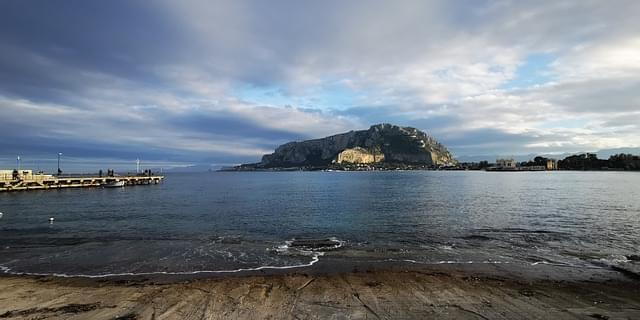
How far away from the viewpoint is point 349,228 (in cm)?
3575

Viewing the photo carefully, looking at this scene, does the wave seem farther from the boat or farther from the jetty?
the boat

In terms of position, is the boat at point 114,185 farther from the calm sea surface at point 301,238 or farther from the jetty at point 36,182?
Answer: the calm sea surface at point 301,238

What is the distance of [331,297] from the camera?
48.4ft

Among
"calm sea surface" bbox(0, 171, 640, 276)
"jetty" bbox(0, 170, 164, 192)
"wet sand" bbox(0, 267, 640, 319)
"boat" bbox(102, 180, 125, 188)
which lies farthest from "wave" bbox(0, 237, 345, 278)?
"boat" bbox(102, 180, 125, 188)

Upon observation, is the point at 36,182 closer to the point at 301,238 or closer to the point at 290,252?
the point at 301,238

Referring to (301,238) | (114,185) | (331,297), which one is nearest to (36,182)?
(114,185)

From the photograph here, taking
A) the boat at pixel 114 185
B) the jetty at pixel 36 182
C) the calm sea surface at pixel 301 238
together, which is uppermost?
the jetty at pixel 36 182

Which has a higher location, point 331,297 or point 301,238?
point 331,297

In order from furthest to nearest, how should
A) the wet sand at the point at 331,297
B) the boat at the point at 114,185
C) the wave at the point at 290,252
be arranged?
the boat at the point at 114,185, the wave at the point at 290,252, the wet sand at the point at 331,297

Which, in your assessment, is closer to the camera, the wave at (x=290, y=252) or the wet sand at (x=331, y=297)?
the wet sand at (x=331, y=297)

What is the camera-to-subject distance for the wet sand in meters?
12.8

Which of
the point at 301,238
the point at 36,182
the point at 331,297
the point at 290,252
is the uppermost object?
the point at 36,182

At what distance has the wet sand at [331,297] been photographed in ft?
42.1

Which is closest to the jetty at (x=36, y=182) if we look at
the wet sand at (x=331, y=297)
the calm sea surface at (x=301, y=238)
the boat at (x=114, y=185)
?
the boat at (x=114, y=185)
